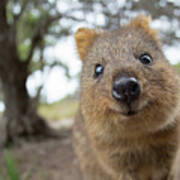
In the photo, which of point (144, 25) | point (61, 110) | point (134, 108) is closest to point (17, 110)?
point (144, 25)

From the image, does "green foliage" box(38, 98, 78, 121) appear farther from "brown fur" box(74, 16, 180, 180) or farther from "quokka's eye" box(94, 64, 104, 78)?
"quokka's eye" box(94, 64, 104, 78)

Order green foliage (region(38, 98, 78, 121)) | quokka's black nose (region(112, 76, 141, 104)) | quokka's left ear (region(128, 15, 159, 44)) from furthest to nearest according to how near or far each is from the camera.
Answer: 1. green foliage (region(38, 98, 78, 121))
2. quokka's left ear (region(128, 15, 159, 44))
3. quokka's black nose (region(112, 76, 141, 104))

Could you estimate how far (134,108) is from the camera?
7.51 ft

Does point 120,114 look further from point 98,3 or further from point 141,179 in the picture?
point 98,3

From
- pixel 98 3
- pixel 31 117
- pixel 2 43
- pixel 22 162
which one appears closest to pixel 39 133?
pixel 31 117

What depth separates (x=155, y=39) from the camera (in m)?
3.53

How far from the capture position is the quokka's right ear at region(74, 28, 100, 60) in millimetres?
3879

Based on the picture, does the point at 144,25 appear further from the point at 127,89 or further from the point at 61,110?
the point at 61,110

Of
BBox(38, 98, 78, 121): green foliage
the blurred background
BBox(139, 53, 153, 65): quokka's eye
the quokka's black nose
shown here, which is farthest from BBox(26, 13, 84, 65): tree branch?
BBox(38, 98, 78, 121): green foliage

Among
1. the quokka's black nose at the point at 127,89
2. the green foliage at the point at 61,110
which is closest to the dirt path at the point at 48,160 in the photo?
the quokka's black nose at the point at 127,89

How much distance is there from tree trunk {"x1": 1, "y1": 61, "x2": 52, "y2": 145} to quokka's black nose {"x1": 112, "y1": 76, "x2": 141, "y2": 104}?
626 cm

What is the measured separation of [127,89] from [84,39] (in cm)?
197

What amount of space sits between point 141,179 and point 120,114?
1212 millimetres

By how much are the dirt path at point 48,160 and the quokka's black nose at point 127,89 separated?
4.27 m
